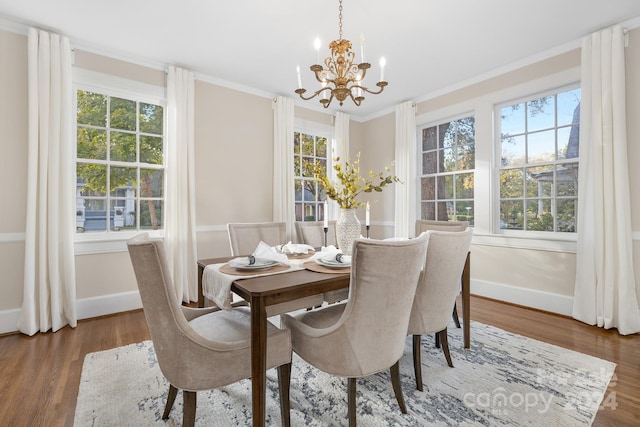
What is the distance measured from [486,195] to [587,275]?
1280 millimetres

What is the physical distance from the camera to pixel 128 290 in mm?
3287

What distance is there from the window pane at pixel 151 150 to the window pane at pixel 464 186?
12.3ft

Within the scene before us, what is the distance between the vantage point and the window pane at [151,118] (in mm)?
3434

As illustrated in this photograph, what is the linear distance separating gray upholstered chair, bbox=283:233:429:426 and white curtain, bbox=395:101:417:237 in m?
3.17

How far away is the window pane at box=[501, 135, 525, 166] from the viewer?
356 centimetres

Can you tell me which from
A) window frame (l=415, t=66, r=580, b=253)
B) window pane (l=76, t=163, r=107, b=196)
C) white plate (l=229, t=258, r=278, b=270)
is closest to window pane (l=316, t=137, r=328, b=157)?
window frame (l=415, t=66, r=580, b=253)

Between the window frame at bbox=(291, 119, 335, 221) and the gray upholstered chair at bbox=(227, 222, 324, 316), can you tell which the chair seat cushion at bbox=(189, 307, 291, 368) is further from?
the window frame at bbox=(291, 119, 335, 221)

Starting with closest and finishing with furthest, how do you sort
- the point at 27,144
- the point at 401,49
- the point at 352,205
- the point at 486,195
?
the point at 352,205 → the point at 27,144 → the point at 401,49 → the point at 486,195

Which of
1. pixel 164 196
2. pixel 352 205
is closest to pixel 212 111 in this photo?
pixel 164 196

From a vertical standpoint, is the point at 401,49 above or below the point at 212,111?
above

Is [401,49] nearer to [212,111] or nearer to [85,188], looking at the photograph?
[212,111]

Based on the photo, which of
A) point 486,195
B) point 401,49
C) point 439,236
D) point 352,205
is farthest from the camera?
point 486,195

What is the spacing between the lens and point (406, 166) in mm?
4516

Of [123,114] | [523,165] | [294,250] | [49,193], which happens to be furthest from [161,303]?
[523,165]
